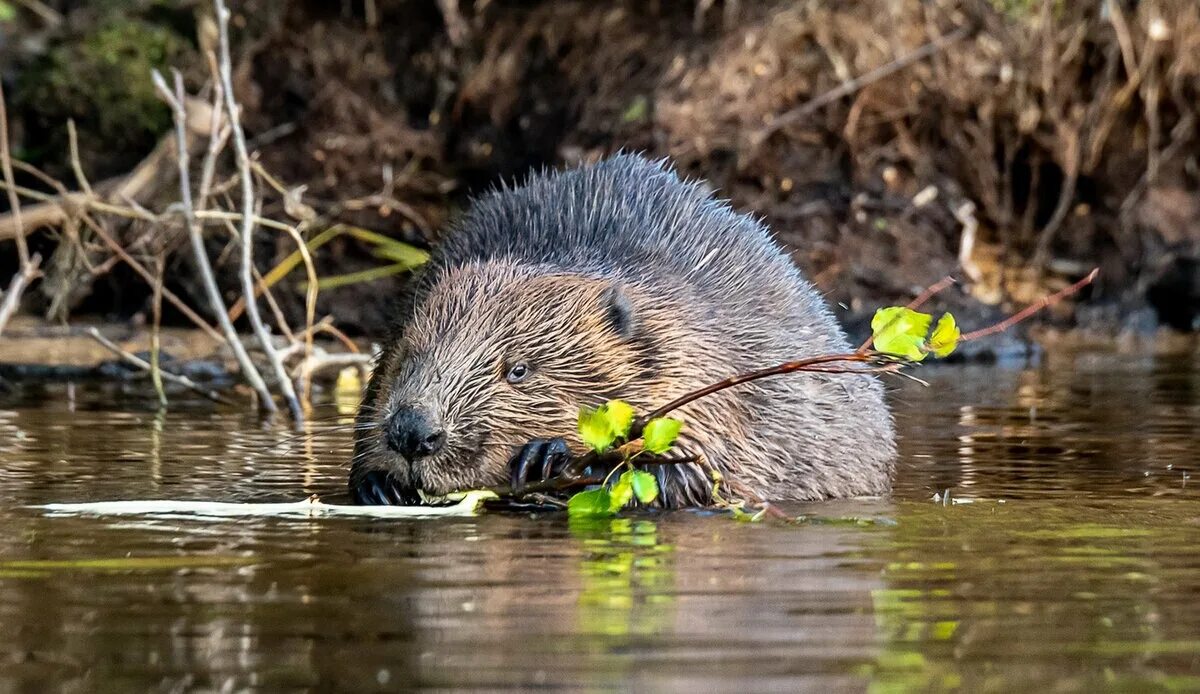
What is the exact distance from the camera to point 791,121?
12320 millimetres

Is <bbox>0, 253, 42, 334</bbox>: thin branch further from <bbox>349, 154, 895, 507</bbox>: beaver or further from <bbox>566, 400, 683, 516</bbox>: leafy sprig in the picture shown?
<bbox>566, 400, 683, 516</bbox>: leafy sprig

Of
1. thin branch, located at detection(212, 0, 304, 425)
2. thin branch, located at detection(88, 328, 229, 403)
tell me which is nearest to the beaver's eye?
thin branch, located at detection(212, 0, 304, 425)

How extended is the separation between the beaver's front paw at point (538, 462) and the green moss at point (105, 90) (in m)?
7.99

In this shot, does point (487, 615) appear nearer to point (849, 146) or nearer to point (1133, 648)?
point (1133, 648)

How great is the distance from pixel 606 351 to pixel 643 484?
0.73 m

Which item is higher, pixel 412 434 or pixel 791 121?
pixel 791 121

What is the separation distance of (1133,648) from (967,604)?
0.43 metres

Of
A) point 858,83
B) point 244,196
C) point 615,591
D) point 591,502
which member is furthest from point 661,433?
point 858,83

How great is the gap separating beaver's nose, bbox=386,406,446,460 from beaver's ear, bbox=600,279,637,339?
2.17 ft

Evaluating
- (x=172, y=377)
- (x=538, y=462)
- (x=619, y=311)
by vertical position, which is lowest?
(x=538, y=462)

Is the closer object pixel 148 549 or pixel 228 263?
pixel 148 549

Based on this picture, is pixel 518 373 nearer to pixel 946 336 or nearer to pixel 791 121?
pixel 946 336

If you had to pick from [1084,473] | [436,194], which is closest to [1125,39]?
[436,194]

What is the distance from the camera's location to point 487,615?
10.6 ft
